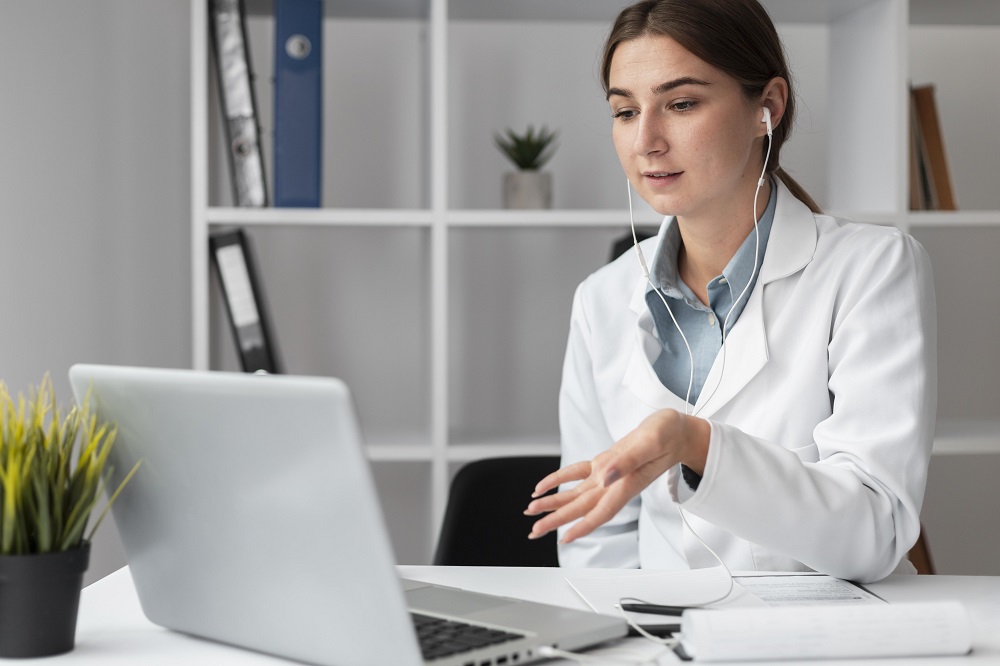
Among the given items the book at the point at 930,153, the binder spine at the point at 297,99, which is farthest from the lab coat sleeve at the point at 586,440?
the book at the point at 930,153

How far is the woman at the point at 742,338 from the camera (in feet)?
3.36

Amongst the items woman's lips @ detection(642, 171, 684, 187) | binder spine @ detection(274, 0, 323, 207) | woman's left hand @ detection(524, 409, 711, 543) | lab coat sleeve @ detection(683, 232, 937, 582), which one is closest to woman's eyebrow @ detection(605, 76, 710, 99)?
woman's lips @ detection(642, 171, 684, 187)

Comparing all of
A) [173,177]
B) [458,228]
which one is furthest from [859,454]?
[173,177]

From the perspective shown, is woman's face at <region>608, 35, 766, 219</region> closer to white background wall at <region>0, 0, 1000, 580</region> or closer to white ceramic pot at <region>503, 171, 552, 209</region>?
white ceramic pot at <region>503, 171, 552, 209</region>

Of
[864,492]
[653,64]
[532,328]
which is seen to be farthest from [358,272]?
[864,492]

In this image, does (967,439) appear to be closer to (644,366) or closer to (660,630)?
(644,366)

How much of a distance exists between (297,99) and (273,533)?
1409 mm

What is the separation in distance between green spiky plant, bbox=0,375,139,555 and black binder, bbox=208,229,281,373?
1224 millimetres

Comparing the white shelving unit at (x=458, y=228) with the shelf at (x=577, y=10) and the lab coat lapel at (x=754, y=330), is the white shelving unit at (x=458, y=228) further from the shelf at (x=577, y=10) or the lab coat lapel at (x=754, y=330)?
the lab coat lapel at (x=754, y=330)

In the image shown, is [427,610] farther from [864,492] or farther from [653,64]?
[653,64]

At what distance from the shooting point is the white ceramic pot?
Result: 212 centimetres

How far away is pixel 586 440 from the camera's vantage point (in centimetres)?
151

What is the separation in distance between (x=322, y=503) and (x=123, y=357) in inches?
61.9

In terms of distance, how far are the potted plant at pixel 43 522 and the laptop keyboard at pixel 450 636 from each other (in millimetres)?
255
